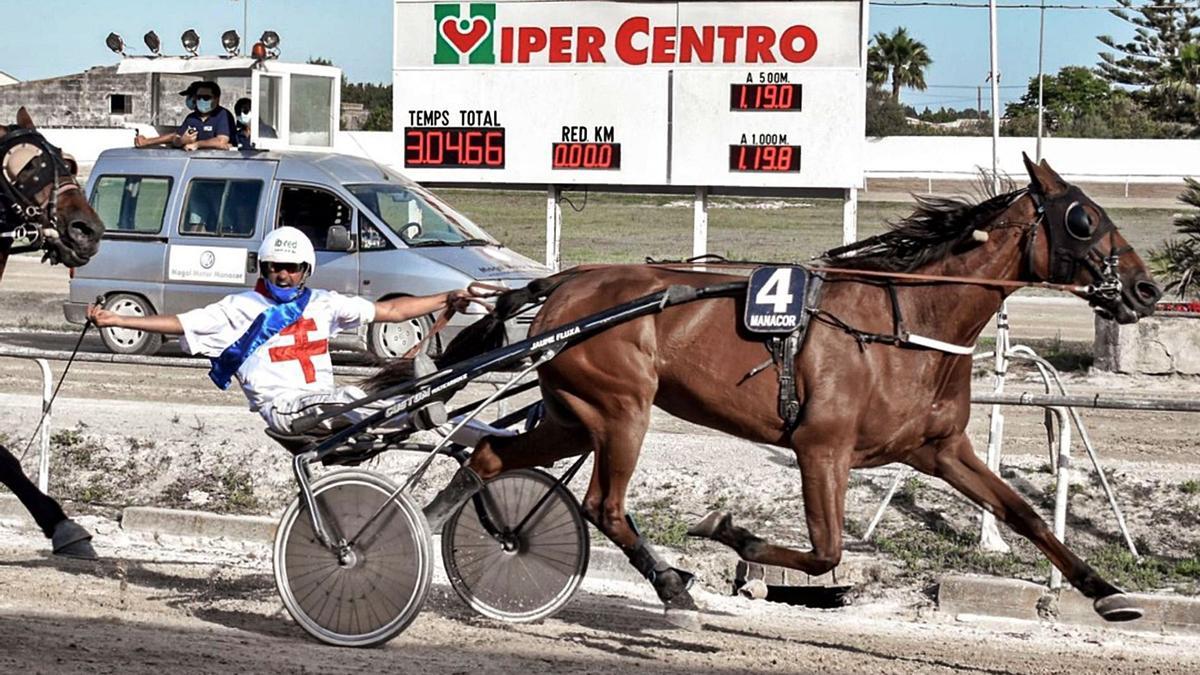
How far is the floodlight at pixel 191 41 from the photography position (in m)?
17.5

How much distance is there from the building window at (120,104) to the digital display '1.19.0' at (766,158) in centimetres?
3161

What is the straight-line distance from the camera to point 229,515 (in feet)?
29.5

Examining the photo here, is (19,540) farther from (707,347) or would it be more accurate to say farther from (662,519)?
(707,347)

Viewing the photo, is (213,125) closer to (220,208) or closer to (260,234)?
(220,208)

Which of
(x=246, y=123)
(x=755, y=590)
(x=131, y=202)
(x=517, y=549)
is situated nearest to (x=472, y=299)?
(x=517, y=549)

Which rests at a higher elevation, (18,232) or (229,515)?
(18,232)

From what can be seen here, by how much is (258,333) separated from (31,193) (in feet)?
3.49

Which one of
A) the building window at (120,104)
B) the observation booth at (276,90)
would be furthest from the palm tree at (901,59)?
the observation booth at (276,90)

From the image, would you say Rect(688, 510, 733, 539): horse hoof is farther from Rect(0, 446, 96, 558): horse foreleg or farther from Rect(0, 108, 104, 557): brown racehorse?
Rect(0, 446, 96, 558): horse foreleg

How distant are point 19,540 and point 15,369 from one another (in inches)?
236

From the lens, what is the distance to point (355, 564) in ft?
21.1

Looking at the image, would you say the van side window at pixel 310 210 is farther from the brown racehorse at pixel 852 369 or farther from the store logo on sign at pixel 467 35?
the brown racehorse at pixel 852 369

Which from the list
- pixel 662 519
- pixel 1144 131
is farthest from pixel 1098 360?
pixel 1144 131

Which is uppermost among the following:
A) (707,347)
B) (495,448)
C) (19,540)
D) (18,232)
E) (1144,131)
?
(1144,131)
